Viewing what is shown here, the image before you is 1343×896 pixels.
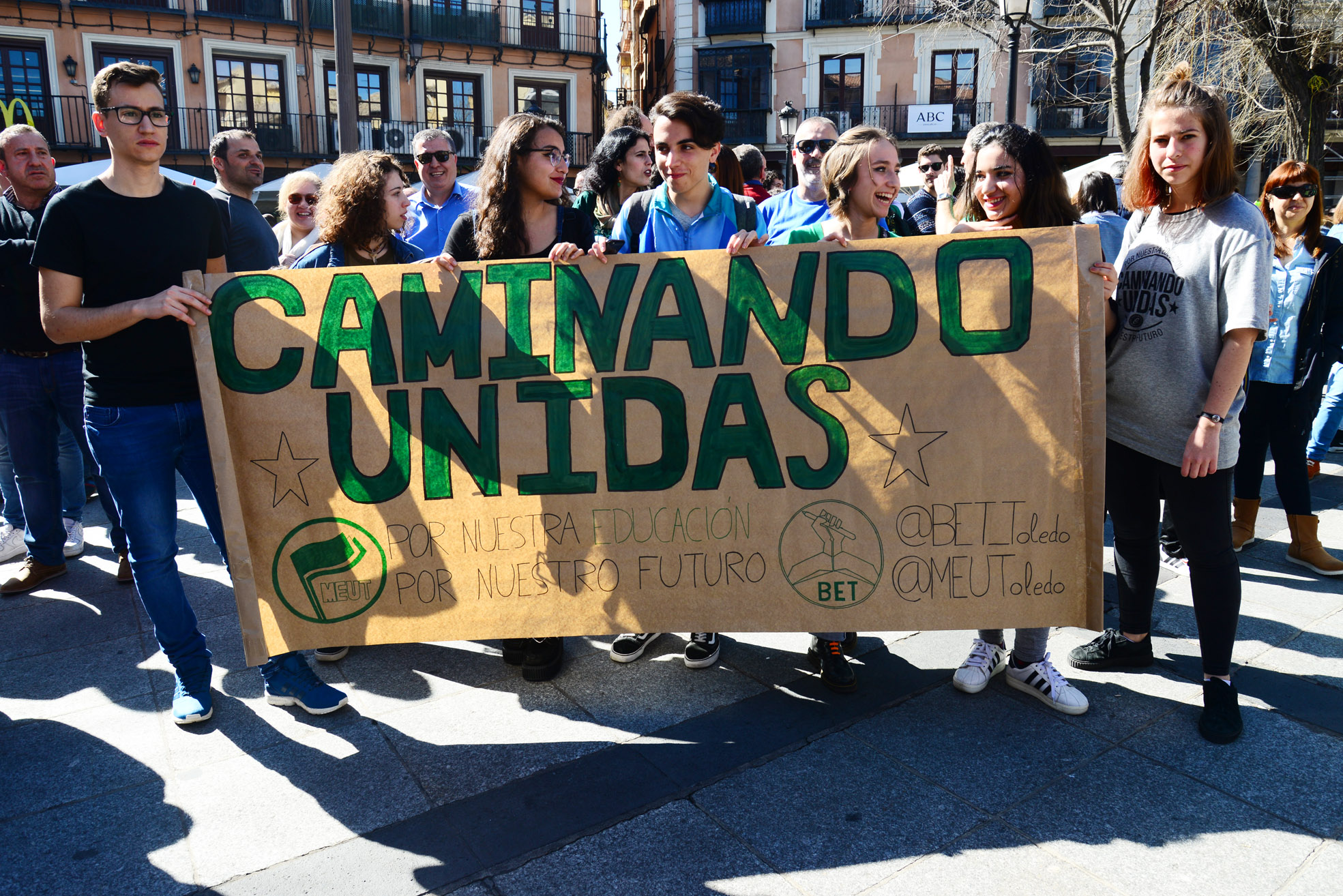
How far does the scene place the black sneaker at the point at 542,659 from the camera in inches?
125

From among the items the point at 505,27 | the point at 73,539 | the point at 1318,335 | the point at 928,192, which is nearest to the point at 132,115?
the point at 73,539

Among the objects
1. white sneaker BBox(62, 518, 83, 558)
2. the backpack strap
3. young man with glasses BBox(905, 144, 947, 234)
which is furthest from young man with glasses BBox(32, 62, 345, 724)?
young man with glasses BBox(905, 144, 947, 234)

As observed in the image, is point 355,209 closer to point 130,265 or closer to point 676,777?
point 130,265

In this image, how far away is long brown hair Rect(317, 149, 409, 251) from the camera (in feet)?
10.4

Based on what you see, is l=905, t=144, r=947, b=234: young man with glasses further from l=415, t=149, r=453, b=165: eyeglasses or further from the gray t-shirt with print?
l=415, t=149, r=453, b=165: eyeglasses

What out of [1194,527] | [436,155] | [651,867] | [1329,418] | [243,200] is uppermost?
[436,155]

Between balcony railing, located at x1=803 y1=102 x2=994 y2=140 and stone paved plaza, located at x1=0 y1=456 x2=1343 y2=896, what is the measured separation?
24591 mm

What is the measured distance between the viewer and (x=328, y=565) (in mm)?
2779

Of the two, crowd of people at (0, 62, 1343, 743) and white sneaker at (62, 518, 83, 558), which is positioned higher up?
crowd of people at (0, 62, 1343, 743)

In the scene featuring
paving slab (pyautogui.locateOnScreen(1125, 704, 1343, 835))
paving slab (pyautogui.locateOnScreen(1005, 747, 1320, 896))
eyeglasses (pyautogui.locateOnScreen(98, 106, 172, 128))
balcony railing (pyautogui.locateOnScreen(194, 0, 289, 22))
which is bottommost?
paving slab (pyautogui.locateOnScreen(1005, 747, 1320, 896))

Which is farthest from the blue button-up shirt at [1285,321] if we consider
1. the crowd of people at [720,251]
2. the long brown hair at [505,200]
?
the long brown hair at [505,200]

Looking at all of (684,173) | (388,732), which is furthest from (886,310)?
(388,732)

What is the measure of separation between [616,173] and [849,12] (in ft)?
83.1

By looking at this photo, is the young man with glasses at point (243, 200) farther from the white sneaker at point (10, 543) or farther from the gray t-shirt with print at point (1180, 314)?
the gray t-shirt with print at point (1180, 314)
